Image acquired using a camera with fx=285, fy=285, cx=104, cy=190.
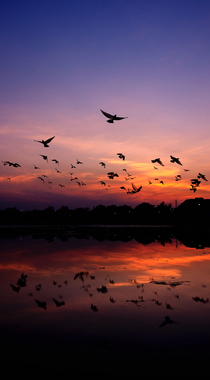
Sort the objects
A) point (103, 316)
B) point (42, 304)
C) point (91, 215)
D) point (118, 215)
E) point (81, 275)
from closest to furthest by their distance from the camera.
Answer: point (103, 316) → point (42, 304) → point (81, 275) → point (118, 215) → point (91, 215)

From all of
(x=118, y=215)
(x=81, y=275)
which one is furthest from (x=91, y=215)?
(x=81, y=275)

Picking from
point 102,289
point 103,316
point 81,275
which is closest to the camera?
point 103,316

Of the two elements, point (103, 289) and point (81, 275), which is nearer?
point (103, 289)

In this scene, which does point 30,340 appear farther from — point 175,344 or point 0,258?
point 0,258

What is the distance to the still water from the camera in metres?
6.89

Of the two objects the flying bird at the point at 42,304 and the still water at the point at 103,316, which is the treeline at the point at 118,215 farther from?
the flying bird at the point at 42,304

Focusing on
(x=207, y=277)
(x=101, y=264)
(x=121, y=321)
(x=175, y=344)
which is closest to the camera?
(x=175, y=344)

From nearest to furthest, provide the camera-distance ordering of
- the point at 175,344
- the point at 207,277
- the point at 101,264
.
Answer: the point at 175,344, the point at 207,277, the point at 101,264

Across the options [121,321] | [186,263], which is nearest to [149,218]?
[186,263]

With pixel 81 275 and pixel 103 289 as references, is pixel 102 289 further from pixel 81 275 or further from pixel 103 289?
pixel 81 275

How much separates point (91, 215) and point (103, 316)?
166246 millimetres

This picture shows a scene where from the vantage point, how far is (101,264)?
62.2 feet

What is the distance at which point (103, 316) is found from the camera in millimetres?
9359

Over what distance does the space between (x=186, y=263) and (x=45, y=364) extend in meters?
14.6
